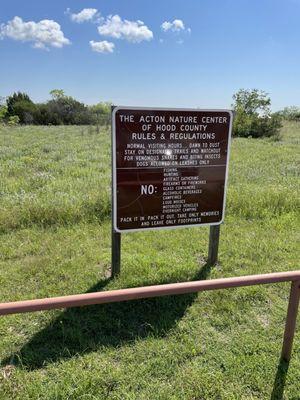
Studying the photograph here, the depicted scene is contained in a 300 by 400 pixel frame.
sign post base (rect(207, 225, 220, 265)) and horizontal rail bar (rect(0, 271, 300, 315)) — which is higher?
horizontal rail bar (rect(0, 271, 300, 315))

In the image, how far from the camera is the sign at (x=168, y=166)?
3.44m

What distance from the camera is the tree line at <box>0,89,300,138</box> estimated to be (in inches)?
1004

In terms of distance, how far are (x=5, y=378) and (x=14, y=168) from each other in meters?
7.68

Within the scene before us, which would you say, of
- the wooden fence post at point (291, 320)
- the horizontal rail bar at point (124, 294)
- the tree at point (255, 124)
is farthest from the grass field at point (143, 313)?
the tree at point (255, 124)

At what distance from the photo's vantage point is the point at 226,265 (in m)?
4.17

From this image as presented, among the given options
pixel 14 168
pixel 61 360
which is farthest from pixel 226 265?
pixel 14 168

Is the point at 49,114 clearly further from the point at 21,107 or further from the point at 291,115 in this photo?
the point at 291,115

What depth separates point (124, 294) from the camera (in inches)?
76.7

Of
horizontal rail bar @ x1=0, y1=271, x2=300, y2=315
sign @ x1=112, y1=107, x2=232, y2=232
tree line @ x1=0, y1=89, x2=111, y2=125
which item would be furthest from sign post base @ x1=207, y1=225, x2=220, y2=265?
tree line @ x1=0, y1=89, x2=111, y2=125

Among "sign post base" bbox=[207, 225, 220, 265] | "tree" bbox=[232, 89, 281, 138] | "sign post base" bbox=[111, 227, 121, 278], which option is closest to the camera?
"sign post base" bbox=[111, 227, 121, 278]

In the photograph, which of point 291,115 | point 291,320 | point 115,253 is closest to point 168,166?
point 115,253

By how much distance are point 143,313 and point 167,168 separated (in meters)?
1.39

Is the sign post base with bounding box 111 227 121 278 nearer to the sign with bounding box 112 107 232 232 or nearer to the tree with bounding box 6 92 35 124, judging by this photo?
the sign with bounding box 112 107 232 232

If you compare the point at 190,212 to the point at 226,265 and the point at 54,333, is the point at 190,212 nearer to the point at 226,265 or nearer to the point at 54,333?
the point at 226,265
